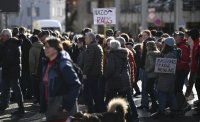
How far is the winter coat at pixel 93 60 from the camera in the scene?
11320 millimetres

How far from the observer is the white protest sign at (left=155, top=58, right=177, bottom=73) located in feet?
37.7

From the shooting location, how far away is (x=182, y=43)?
41.8ft

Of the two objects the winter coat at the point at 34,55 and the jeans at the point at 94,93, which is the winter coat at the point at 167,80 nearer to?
the jeans at the point at 94,93

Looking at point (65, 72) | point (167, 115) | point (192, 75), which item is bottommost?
point (167, 115)

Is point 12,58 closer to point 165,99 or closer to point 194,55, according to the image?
point 165,99

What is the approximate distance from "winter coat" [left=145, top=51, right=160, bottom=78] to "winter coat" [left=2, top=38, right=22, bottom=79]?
2.82m

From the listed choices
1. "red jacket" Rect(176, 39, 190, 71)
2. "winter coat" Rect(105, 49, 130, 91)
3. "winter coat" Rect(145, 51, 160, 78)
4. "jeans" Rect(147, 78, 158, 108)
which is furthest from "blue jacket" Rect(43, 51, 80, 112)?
"red jacket" Rect(176, 39, 190, 71)

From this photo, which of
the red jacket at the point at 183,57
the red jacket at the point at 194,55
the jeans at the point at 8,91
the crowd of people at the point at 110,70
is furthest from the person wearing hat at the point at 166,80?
the jeans at the point at 8,91

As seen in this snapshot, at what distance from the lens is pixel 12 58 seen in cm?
1162

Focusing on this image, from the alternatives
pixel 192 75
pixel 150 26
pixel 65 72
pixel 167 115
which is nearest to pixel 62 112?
pixel 65 72

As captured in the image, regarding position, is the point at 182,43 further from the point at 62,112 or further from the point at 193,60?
the point at 62,112

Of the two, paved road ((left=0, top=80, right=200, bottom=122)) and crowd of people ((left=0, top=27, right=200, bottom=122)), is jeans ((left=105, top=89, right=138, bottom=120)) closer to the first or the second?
crowd of people ((left=0, top=27, right=200, bottom=122))

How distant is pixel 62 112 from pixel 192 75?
672 cm

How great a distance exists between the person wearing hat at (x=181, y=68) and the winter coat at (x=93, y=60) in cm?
208
